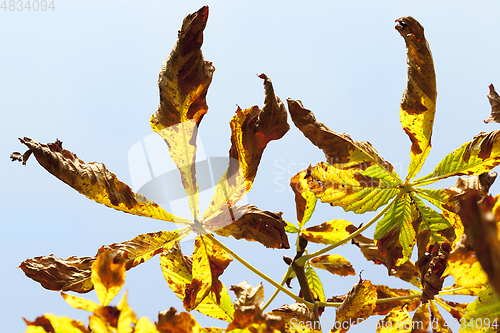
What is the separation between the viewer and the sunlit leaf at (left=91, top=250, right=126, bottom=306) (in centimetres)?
52

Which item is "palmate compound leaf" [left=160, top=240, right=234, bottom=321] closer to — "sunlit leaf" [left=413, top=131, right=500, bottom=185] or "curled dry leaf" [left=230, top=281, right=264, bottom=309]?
"curled dry leaf" [left=230, top=281, right=264, bottom=309]

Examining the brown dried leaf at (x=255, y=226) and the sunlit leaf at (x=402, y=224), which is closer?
the brown dried leaf at (x=255, y=226)

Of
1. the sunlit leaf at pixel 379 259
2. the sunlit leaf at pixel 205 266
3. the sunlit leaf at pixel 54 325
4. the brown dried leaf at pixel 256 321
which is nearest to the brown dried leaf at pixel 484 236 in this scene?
the brown dried leaf at pixel 256 321

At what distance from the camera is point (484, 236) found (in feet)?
0.82

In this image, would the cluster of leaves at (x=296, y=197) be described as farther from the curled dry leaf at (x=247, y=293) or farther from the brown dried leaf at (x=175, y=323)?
the brown dried leaf at (x=175, y=323)

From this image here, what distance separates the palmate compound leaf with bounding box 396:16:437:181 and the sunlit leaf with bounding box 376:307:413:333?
1.45ft

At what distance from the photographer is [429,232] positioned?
1.06 m

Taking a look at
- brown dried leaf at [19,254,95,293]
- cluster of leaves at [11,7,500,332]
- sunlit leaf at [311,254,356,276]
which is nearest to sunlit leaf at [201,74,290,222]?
cluster of leaves at [11,7,500,332]

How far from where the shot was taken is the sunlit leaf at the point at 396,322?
98cm

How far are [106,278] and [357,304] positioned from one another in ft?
2.43

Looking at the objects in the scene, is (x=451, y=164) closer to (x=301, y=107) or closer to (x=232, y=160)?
(x=301, y=107)

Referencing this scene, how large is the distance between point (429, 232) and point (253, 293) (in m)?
0.58

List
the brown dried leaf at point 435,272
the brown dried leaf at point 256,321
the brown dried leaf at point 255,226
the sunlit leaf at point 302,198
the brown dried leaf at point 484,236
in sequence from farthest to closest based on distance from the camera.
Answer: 1. the sunlit leaf at point 302,198
2. the brown dried leaf at point 255,226
3. the brown dried leaf at point 435,272
4. the brown dried leaf at point 256,321
5. the brown dried leaf at point 484,236

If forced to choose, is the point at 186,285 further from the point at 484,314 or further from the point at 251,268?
the point at 484,314
